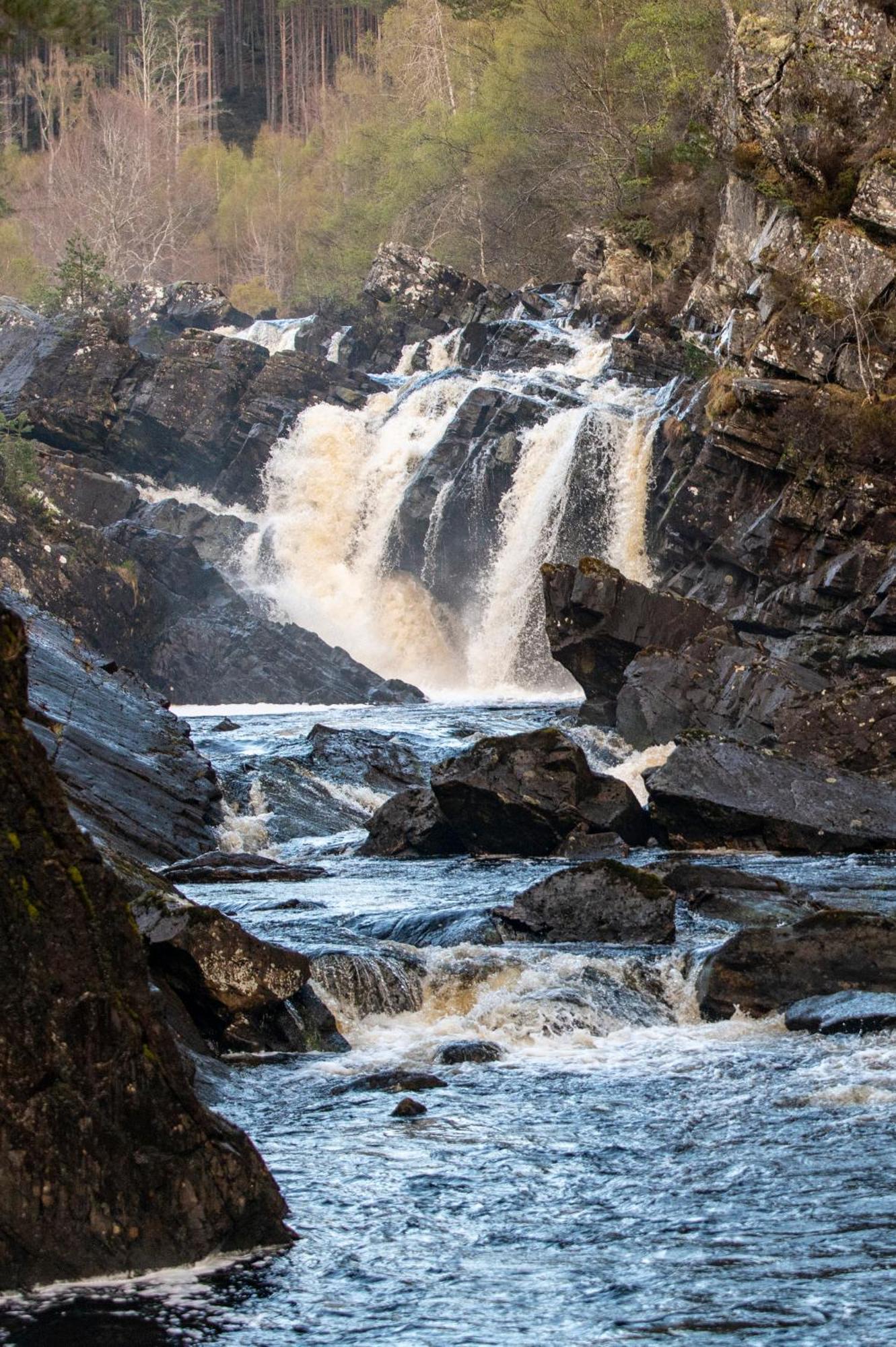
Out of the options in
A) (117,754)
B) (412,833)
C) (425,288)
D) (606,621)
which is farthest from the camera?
(425,288)

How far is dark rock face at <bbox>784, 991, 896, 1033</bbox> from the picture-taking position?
35.3 feet

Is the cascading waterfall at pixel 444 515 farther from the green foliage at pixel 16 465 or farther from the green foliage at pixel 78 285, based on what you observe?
the green foliage at pixel 78 285

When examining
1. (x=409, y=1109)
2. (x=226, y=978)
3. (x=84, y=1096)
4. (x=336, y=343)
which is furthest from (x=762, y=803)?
(x=336, y=343)

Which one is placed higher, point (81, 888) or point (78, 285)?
point (78, 285)

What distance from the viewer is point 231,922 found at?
11227mm

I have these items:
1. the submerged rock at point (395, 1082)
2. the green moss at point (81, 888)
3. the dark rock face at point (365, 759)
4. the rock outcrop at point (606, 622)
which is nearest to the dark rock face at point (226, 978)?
the submerged rock at point (395, 1082)

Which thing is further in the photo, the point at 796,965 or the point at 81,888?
the point at 796,965

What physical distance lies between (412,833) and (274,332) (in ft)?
174

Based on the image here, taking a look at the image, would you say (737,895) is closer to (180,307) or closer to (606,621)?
(606,621)

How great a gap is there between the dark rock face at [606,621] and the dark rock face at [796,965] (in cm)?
1537

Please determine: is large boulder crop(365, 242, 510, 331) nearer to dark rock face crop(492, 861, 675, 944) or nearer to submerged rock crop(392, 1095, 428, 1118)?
dark rock face crop(492, 861, 675, 944)

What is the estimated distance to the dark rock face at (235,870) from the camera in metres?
17.4

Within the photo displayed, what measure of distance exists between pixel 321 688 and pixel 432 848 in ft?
57.6

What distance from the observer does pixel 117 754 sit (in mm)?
20172
